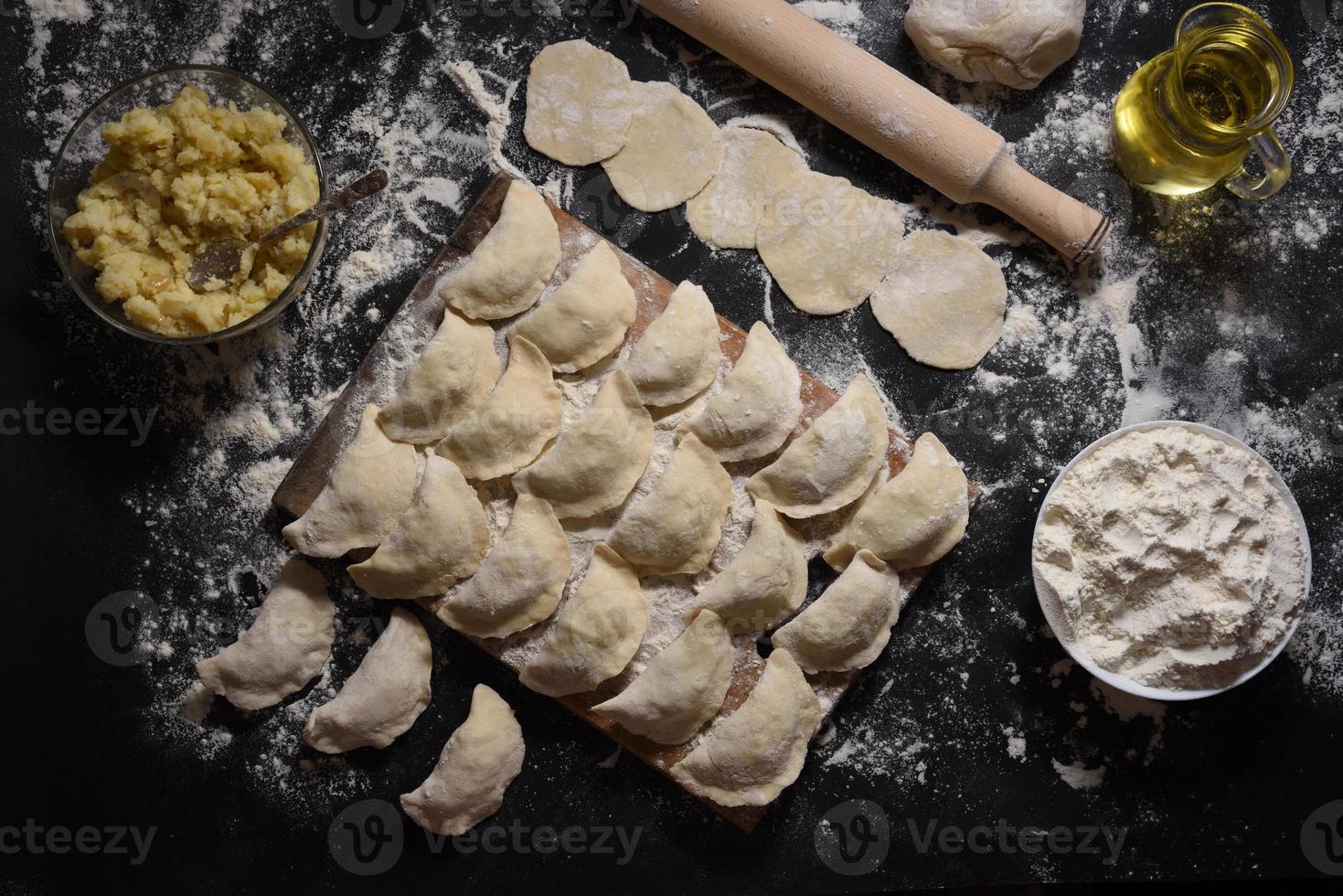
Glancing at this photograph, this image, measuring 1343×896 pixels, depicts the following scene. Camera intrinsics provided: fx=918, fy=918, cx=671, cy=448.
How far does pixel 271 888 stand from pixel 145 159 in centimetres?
141

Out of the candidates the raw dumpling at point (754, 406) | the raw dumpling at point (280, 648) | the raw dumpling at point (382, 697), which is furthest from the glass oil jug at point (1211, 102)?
the raw dumpling at point (280, 648)

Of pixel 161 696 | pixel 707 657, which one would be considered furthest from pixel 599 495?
pixel 161 696

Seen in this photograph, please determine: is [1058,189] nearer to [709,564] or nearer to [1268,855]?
[709,564]

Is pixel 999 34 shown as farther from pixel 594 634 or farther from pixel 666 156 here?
pixel 594 634

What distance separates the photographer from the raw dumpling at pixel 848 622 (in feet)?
5.48

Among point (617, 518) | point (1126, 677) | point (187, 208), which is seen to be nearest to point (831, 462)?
point (617, 518)

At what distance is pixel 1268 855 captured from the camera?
181 centimetres

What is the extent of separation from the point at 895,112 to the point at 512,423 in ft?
3.09

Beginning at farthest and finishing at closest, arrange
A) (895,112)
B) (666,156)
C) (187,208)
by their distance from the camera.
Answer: (666,156), (895,112), (187,208)

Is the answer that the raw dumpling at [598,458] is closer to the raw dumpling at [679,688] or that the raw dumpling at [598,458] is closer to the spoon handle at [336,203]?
the raw dumpling at [679,688]

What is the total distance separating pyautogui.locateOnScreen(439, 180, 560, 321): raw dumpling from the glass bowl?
0.29m

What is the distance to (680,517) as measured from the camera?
1666 mm

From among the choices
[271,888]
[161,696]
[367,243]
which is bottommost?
[271,888]

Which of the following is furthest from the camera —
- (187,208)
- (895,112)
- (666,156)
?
(666,156)
